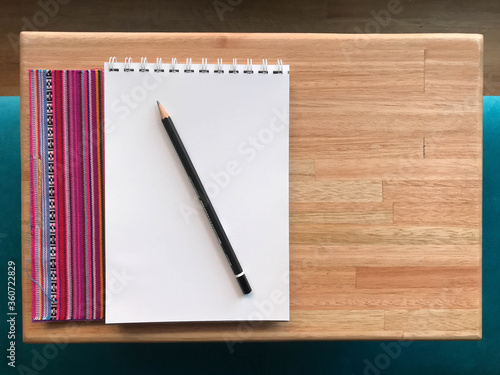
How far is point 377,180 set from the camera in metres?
0.49

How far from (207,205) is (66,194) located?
16 centimetres

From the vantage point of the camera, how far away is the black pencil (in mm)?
464

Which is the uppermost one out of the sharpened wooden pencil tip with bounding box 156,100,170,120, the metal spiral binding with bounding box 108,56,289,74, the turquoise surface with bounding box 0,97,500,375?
the metal spiral binding with bounding box 108,56,289,74

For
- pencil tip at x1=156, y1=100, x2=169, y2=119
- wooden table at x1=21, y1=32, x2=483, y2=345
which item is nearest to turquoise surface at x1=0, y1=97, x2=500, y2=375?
wooden table at x1=21, y1=32, x2=483, y2=345

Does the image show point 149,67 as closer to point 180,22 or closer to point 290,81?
point 290,81

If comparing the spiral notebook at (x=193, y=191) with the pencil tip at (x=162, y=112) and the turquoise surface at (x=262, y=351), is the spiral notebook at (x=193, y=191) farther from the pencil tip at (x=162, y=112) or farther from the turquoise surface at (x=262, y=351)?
the turquoise surface at (x=262, y=351)

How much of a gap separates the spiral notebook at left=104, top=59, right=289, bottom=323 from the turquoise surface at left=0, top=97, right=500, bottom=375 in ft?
0.73

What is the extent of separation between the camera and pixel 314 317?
486 millimetres

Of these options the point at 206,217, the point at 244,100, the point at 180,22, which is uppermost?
the point at 180,22

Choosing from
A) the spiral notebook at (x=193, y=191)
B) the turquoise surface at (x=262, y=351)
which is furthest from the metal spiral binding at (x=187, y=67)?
the turquoise surface at (x=262, y=351)

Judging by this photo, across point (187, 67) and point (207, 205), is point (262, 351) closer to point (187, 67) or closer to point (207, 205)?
point (207, 205)

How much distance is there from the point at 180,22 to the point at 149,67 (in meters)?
0.30

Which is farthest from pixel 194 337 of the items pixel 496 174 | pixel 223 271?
pixel 496 174

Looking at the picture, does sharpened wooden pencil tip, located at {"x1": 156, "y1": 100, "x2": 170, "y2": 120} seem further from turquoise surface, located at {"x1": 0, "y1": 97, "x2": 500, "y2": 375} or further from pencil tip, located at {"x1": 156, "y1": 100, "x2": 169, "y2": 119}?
turquoise surface, located at {"x1": 0, "y1": 97, "x2": 500, "y2": 375}
